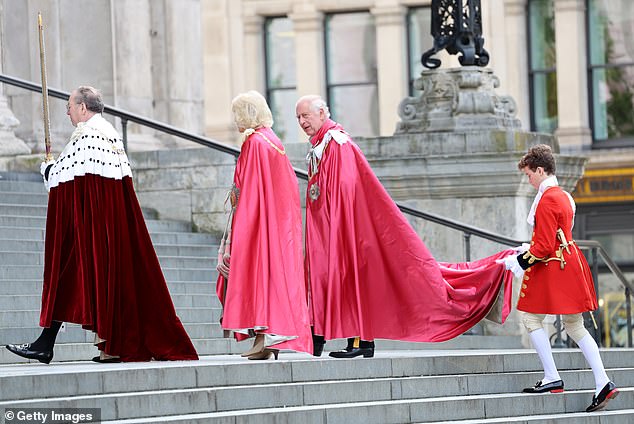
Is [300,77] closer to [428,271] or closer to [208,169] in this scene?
[208,169]

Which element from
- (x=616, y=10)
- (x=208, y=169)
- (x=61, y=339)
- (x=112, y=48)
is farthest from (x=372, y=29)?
(x=61, y=339)

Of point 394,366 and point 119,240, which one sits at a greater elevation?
point 119,240

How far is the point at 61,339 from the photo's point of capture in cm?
1406

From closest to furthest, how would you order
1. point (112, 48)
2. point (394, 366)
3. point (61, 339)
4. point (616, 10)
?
1. point (394, 366)
2. point (61, 339)
3. point (112, 48)
4. point (616, 10)

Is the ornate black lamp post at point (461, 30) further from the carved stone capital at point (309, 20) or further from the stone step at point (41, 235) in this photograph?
the carved stone capital at point (309, 20)

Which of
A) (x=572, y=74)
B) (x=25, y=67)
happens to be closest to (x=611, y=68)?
(x=572, y=74)

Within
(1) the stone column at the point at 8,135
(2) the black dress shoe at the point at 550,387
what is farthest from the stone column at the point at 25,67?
(2) the black dress shoe at the point at 550,387

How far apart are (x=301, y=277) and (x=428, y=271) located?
104cm

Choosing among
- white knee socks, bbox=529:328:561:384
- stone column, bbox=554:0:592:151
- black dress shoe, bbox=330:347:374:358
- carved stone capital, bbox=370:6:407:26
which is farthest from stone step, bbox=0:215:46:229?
carved stone capital, bbox=370:6:407:26

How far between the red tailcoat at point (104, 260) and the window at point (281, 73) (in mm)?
23823

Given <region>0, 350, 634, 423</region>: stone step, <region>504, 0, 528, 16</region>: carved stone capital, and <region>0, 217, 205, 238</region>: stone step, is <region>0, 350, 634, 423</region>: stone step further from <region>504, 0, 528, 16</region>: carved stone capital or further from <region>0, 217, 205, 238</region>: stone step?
<region>504, 0, 528, 16</region>: carved stone capital

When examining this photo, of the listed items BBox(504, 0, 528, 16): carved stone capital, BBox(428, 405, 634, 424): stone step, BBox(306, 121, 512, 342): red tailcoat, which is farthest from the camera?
BBox(504, 0, 528, 16): carved stone capital

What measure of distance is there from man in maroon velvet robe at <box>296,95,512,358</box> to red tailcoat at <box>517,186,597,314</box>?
72cm

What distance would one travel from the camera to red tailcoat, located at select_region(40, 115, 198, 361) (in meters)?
12.9
